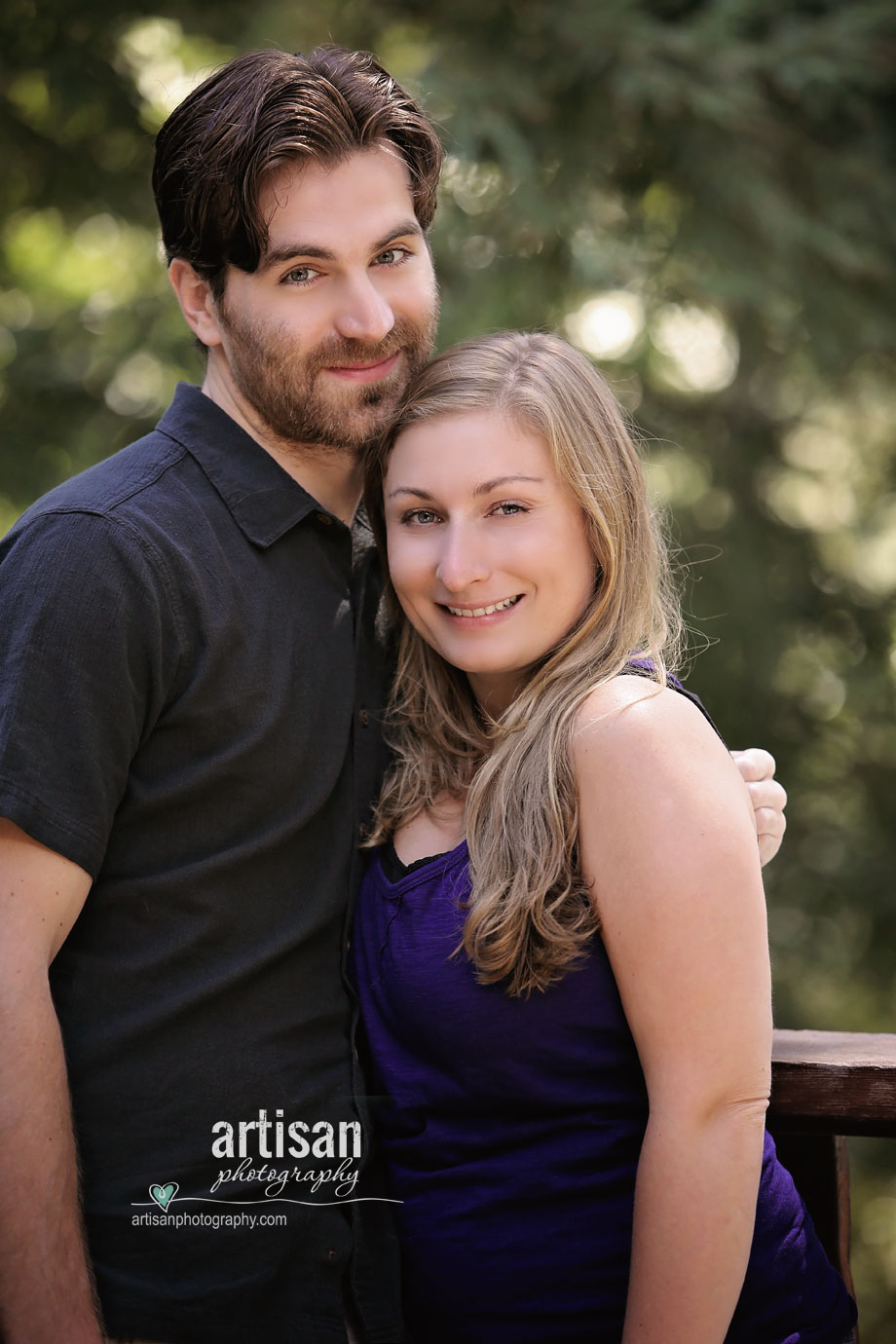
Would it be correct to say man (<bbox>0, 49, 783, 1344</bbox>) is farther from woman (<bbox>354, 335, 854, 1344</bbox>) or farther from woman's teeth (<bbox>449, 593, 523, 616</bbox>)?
woman's teeth (<bbox>449, 593, 523, 616</bbox>)

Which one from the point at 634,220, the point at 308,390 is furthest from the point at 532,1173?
the point at 634,220

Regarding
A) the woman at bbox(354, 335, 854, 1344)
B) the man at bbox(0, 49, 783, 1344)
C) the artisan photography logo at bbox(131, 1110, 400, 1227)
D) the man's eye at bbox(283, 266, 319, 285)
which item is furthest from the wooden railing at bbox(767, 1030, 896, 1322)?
the man's eye at bbox(283, 266, 319, 285)

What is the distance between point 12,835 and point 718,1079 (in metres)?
0.94

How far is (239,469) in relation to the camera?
2025 millimetres

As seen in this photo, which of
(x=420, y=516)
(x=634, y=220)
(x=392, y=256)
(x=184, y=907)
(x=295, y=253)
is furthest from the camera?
(x=634, y=220)

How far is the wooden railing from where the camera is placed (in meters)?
1.79

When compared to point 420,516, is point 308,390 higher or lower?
higher

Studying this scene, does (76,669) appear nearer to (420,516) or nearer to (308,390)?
(420,516)

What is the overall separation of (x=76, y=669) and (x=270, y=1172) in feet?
2.44

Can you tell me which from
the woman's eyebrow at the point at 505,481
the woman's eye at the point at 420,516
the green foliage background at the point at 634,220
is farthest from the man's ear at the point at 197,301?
the green foliage background at the point at 634,220

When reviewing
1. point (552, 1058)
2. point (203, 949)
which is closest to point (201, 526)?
point (203, 949)

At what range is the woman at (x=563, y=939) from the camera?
1.58m

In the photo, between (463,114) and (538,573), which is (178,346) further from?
(538,573)

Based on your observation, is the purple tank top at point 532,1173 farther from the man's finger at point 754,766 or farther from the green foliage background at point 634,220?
the green foliage background at point 634,220
